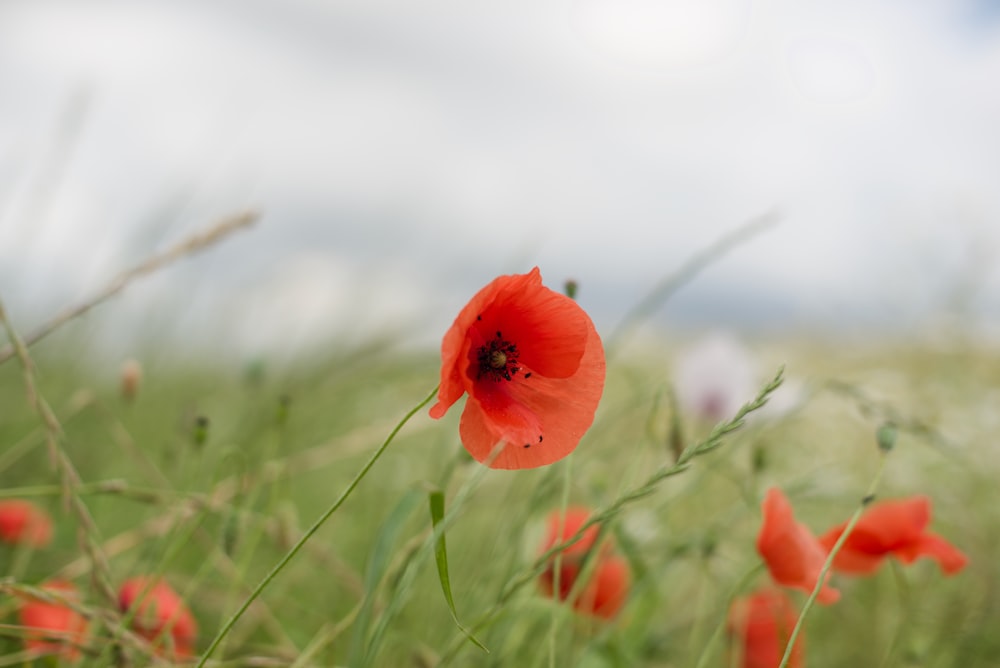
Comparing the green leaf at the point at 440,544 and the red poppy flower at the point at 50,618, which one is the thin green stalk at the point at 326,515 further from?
the red poppy flower at the point at 50,618

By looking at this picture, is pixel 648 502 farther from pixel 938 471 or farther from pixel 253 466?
pixel 938 471

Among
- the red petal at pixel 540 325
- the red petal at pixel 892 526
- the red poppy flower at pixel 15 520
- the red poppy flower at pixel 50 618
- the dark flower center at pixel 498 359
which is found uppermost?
the red petal at pixel 540 325

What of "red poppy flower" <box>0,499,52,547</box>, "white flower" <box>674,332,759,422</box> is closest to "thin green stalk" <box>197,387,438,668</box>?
"red poppy flower" <box>0,499,52,547</box>

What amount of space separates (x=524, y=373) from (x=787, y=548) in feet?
0.89

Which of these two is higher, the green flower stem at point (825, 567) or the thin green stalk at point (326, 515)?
the thin green stalk at point (326, 515)

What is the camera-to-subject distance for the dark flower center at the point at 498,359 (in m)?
0.66

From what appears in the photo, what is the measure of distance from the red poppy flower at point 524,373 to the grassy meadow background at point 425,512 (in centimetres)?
6

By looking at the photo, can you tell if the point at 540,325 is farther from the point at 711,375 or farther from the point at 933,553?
the point at 711,375

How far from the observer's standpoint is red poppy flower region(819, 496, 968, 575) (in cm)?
78

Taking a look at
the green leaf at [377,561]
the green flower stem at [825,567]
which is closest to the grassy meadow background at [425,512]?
the green leaf at [377,561]

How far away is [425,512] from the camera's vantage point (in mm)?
980

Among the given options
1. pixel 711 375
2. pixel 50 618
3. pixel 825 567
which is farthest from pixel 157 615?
pixel 711 375

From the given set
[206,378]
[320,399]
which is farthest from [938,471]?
[206,378]

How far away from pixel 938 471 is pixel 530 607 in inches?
84.6
